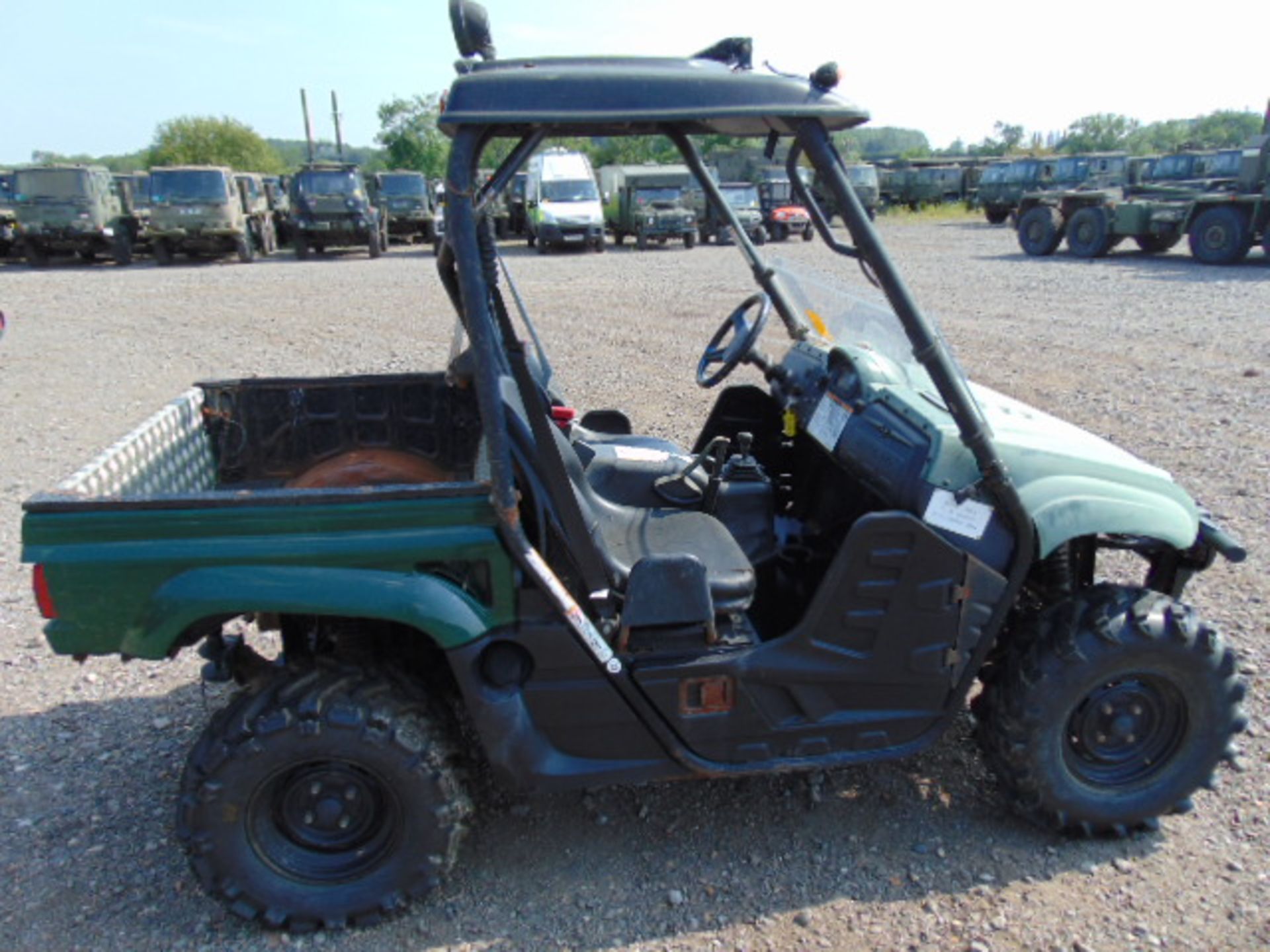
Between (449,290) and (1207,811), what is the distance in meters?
2.84

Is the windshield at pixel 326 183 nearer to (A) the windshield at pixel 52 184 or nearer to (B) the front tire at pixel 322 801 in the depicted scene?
(A) the windshield at pixel 52 184

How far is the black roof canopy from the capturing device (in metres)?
2.13

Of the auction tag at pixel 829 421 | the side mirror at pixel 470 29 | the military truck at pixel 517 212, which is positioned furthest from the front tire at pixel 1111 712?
the military truck at pixel 517 212

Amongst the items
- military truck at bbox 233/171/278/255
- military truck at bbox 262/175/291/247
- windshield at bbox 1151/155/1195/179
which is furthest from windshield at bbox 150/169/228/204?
windshield at bbox 1151/155/1195/179

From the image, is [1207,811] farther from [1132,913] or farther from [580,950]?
[580,950]

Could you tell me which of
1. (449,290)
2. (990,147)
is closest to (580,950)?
(449,290)

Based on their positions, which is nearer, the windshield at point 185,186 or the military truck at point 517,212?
the windshield at point 185,186

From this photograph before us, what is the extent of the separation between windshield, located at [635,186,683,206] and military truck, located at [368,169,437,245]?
5.21 meters

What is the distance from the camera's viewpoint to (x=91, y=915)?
2.60 metres

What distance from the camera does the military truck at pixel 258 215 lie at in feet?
71.3

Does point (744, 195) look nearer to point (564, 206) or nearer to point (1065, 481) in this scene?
point (564, 206)

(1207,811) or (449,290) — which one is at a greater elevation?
(449,290)

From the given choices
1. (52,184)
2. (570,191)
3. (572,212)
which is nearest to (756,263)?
(572,212)

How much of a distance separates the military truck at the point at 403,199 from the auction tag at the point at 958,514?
22.4 m
